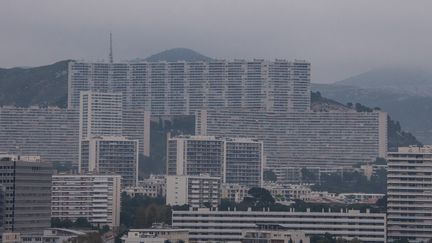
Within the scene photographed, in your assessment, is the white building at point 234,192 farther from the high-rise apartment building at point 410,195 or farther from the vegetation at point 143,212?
the high-rise apartment building at point 410,195

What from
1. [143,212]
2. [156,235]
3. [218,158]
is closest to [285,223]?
[143,212]

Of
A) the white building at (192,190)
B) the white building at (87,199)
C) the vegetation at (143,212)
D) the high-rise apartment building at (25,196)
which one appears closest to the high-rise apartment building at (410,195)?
the vegetation at (143,212)

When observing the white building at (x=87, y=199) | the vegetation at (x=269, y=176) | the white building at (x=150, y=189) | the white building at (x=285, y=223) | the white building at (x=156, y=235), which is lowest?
the white building at (x=156, y=235)

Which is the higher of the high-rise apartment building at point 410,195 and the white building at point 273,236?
the high-rise apartment building at point 410,195

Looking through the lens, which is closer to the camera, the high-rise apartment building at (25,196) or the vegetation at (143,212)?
the high-rise apartment building at (25,196)

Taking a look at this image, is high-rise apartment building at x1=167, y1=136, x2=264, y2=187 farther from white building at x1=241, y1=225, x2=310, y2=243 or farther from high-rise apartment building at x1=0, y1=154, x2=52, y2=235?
white building at x1=241, y1=225, x2=310, y2=243

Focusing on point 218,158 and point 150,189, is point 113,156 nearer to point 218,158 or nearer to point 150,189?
point 218,158

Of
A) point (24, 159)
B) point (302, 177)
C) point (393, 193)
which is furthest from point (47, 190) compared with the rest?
point (302, 177)
